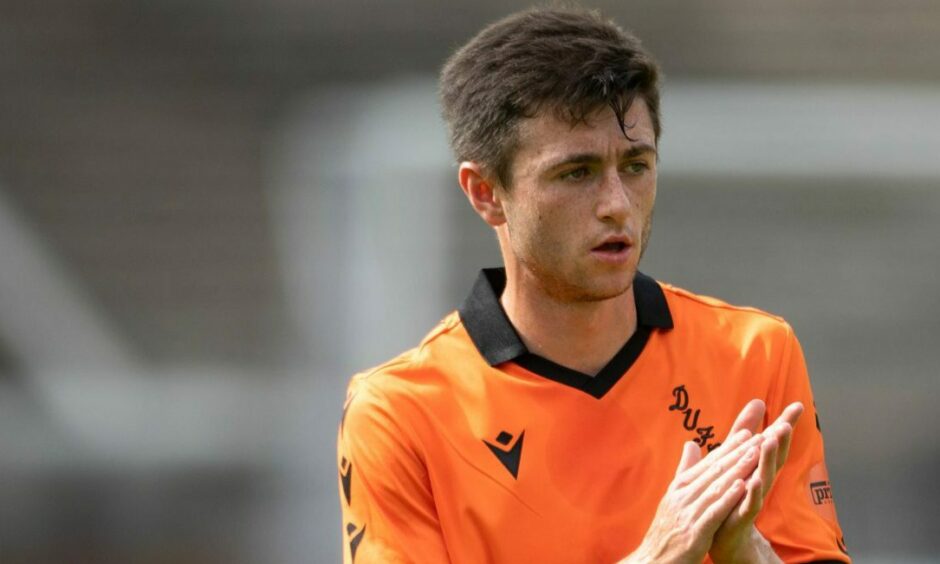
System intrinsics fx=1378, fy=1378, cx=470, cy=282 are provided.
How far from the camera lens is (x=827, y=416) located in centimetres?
411

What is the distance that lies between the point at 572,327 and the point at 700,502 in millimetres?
431

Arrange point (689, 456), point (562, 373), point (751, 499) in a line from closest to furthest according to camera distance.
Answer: point (751, 499) < point (689, 456) < point (562, 373)

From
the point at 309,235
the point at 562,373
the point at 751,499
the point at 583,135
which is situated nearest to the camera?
the point at 751,499

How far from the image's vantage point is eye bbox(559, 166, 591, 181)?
2.03m

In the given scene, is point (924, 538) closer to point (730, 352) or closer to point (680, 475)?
point (730, 352)

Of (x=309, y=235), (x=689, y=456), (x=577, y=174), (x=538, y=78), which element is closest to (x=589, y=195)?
(x=577, y=174)

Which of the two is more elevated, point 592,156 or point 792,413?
point 592,156

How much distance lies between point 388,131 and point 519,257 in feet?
7.36

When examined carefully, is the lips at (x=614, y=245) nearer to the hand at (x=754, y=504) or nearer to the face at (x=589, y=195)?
the face at (x=589, y=195)

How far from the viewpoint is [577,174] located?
6.67ft

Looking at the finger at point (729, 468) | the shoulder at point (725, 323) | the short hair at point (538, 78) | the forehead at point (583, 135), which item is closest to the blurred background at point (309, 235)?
the shoulder at point (725, 323)

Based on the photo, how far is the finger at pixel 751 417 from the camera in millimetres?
1903

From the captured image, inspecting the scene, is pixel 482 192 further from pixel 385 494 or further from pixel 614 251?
pixel 385 494

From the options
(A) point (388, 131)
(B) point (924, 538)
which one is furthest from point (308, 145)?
(B) point (924, 538)
